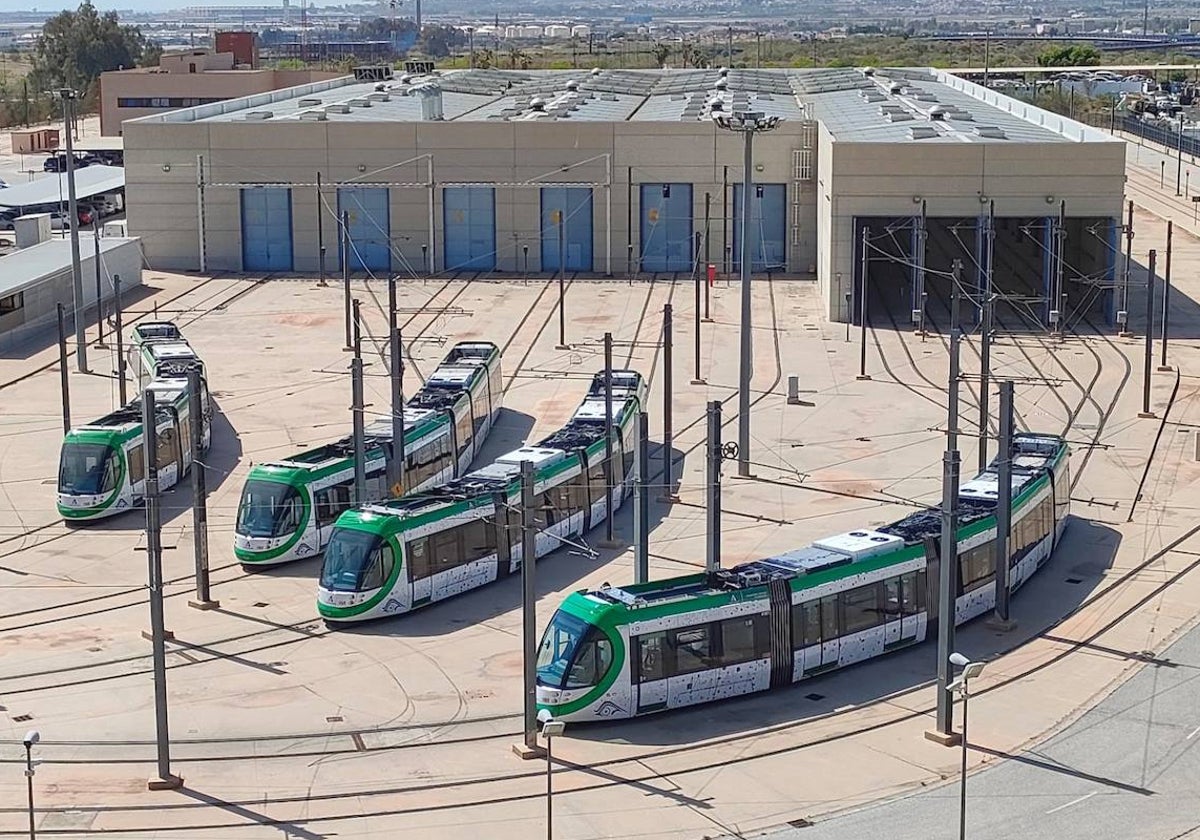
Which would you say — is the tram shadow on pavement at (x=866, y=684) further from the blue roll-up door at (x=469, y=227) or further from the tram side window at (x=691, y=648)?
the blue roll-up door at (x=469, y=227)

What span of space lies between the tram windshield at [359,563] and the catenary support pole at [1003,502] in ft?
28.1

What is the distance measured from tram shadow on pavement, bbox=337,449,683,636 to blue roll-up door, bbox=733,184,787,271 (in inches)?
1163

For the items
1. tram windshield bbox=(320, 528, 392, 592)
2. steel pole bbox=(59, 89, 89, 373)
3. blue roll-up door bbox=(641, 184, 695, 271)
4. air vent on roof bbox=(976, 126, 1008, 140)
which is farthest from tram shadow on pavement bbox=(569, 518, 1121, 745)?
blue roll-up door bbox=(641, 184, 695, 271)

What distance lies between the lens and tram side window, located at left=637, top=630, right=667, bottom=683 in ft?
78.3

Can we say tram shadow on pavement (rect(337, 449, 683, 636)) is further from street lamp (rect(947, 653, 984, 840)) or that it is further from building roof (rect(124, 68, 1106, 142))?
building roof (rect(124, 68, 1106, 142))

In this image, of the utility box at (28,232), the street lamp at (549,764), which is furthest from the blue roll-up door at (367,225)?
the street lamp at (549,764)

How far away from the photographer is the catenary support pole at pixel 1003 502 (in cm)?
2664

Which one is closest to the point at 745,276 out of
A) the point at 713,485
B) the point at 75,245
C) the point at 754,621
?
the point at 713,485

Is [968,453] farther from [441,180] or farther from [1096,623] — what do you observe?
[441,180]

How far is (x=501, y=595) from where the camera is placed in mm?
29406

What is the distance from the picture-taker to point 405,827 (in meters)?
20.9

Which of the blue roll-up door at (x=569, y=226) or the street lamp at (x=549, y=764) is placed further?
the blue roll-up door at (x=569, y=226)

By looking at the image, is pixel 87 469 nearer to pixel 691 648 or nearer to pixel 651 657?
pixel 651 657

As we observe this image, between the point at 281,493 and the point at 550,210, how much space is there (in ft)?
107
